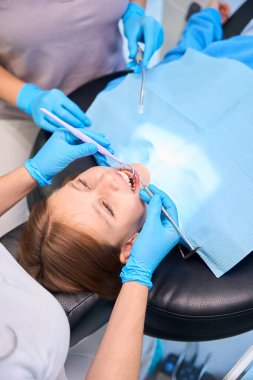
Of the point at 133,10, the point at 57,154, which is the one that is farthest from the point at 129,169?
the point at 133,10

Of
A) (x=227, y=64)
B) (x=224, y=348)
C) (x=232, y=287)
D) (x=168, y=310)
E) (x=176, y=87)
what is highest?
(x=227, y=64)

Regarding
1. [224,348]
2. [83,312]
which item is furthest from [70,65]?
[224,348]

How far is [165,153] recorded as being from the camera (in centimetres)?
118

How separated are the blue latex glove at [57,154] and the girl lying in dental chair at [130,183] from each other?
71 millimetres

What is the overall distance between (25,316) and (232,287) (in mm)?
558

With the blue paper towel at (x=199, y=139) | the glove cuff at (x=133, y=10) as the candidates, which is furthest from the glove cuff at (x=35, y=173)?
the glove cuff at (x=133, y=10)

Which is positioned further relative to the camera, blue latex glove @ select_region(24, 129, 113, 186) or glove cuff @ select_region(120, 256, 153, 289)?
blue latex glove @ select_region(24, 129, 113, 186)

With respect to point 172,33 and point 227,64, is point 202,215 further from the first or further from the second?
point 172,33

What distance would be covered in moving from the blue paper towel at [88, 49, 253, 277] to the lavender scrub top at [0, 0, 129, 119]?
15 centimetres

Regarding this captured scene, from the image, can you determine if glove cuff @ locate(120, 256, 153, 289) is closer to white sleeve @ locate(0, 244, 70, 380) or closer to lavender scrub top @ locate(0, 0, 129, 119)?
white sleeve @ locate(0, 244, 70, 380)

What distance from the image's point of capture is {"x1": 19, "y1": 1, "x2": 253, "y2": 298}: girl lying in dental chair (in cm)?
97

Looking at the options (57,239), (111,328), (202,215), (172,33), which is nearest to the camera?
(111,328)

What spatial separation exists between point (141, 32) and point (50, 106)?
45cm

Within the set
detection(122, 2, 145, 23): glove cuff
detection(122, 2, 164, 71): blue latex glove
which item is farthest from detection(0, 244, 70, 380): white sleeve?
detection(122, 2, 145, 23): glove cuff
